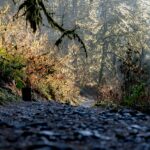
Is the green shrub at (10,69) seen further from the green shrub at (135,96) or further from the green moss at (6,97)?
the green shrub at (135,96)

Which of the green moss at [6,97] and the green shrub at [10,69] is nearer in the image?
the green moss at [6,97]

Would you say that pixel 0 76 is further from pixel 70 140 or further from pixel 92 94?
pixel 92 94

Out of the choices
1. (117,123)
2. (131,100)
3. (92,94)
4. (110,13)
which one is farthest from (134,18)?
(117,123)

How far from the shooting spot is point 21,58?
14891 mm

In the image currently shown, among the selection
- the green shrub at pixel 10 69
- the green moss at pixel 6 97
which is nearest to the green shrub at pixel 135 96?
the green moss at pixel 6 97

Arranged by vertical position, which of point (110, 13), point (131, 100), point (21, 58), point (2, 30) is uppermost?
point (110, 13)

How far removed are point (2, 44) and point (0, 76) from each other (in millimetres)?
1595

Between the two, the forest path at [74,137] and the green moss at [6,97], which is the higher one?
the forest path at [74,137]

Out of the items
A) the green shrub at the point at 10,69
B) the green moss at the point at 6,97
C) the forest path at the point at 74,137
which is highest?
the green shrub at the point at 10,69

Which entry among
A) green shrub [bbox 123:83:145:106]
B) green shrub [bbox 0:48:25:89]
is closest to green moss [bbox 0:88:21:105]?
green shrub [bbox 0:48:25:89]

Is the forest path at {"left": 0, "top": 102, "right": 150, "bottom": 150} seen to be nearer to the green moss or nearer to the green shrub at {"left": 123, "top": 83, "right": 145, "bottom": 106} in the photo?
the green moss

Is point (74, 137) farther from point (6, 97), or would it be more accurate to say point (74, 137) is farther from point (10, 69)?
point (10, 69)

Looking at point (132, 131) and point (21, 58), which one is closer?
point (132, 131)

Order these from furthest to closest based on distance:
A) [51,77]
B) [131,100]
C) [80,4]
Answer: [80,4], [51,77], [131,100]
